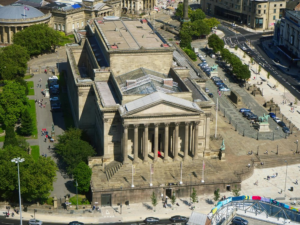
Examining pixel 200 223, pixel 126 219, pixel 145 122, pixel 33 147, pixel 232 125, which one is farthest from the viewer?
pixel 232 125

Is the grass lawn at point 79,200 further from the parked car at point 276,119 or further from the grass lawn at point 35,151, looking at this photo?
the parked car at point 276,119

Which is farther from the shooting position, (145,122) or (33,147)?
(33,147)

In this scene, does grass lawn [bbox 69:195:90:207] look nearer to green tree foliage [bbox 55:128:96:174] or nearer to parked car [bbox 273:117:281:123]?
green tree foliage [bbox 55:128:96:174]

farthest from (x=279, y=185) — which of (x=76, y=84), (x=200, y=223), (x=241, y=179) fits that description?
(x=76, y=84)

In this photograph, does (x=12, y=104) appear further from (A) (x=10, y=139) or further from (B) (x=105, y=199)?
(B) (x=105, y=199)

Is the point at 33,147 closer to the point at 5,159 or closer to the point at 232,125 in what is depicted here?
the point at 5,159

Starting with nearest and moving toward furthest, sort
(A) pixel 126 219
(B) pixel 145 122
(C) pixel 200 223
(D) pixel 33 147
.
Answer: (C) pixel 200 223 → (A) pixel 126 219 → (B) pixel 145 122 → (D) pixel 33 147

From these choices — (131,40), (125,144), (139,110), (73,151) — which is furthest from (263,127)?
(73,151)
